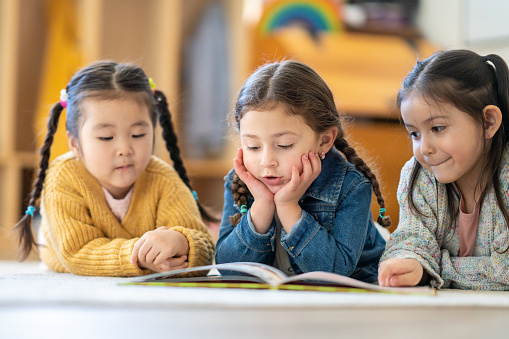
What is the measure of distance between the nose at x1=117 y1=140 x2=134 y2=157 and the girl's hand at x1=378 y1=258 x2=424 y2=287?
1.90ft

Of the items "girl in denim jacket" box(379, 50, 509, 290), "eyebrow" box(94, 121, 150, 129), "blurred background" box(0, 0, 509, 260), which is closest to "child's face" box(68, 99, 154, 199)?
"eyebrow" box(94, 121, 150, 129)

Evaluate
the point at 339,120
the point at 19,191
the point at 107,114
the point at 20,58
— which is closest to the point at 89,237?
the point at 107,114

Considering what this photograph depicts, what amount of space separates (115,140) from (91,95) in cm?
12

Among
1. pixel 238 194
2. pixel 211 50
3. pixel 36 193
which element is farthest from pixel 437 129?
pixel 211 50

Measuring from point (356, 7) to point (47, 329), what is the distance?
315 centimetres

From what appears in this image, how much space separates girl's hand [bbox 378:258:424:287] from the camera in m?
0.99

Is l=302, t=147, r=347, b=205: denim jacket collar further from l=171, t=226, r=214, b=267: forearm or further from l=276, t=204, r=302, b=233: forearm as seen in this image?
l=171, t=226, r=214, b=267: forearm

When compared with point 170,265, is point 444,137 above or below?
above

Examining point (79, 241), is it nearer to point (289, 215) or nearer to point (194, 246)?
point (194, 246)

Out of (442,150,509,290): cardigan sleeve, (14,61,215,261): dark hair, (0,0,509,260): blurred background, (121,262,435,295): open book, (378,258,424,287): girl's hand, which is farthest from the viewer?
(0,0,509,260): blurred background

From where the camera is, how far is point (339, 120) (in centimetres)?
120

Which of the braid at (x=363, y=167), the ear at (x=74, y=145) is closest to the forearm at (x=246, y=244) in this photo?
the braid at (x=363, y=167)

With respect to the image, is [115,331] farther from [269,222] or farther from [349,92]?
[349,92]

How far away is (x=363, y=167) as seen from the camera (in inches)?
47.5
